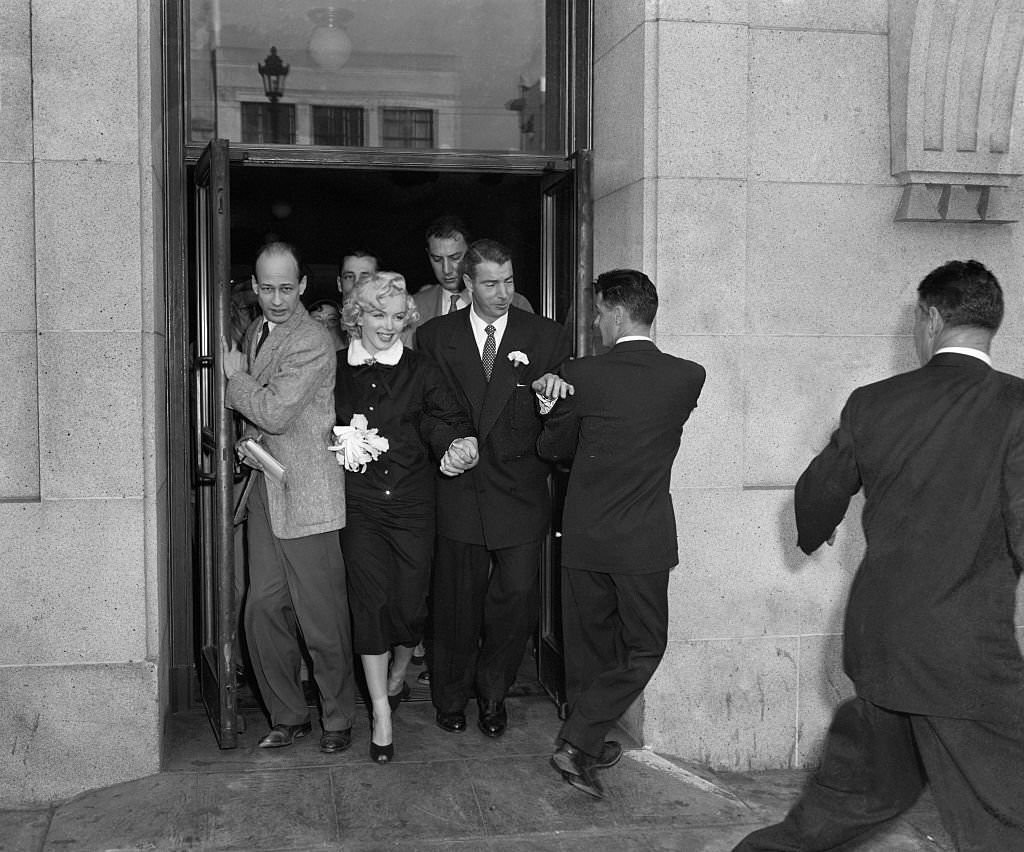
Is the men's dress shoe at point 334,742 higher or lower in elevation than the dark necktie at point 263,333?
lower

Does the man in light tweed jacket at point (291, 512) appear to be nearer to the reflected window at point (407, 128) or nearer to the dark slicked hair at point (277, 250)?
the dark slicked hair at point (277, 250)

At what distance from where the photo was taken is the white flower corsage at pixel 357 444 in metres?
4.91

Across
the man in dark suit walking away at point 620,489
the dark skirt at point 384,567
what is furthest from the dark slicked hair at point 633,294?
the dark skirt at point 384,567

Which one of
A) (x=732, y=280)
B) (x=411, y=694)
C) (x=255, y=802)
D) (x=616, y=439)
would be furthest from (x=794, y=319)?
(x=255, y=802)

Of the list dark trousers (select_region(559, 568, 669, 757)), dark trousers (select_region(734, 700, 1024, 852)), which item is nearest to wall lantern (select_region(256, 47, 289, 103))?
dark trousers (select_region(559, 568, 669, 757))

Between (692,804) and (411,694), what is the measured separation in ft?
5.24

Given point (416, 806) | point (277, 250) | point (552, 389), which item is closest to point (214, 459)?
point (277, 250)

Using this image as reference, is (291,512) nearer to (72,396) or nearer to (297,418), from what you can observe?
(297,418)

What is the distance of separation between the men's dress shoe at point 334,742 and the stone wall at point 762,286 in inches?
47.5

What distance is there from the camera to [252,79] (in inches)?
220

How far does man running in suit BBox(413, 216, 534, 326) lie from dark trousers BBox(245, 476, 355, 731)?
1215 mm

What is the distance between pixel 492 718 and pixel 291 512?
1.26 metres

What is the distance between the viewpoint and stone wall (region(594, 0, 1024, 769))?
514 centimetres

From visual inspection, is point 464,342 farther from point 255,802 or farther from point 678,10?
point 255,802
